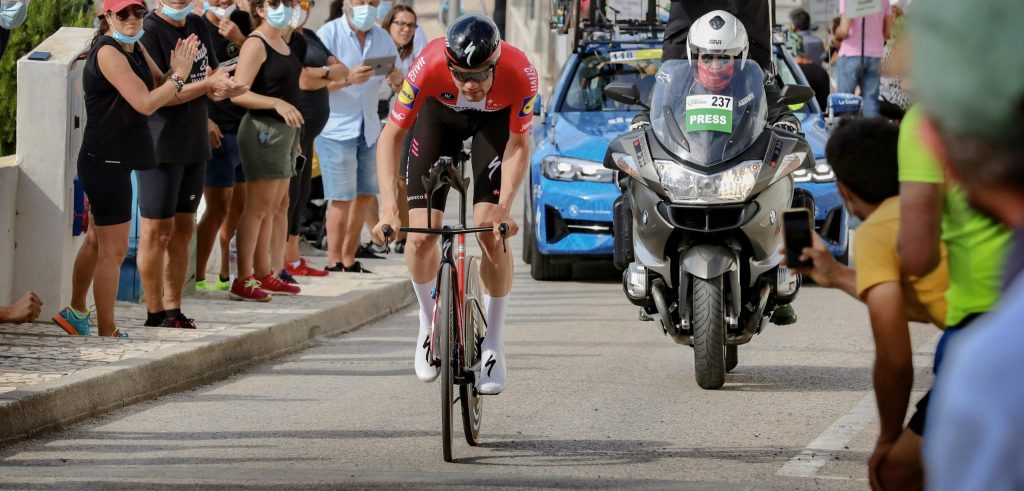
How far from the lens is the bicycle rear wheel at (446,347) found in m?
6.62

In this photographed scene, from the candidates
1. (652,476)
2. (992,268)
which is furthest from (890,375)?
(652,476)

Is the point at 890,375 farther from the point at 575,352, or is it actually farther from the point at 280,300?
the point at 280,300

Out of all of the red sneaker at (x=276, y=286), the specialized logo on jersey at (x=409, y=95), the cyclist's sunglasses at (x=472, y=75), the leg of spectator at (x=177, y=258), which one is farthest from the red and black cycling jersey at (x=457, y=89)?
the red sneaker at (x=276, y=286)

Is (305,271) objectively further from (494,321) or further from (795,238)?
(795,238)

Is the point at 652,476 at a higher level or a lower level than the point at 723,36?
lower

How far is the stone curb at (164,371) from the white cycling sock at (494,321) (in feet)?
5.89

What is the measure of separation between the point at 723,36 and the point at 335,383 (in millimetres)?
2659

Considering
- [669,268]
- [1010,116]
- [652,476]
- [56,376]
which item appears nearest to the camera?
[1010,116]

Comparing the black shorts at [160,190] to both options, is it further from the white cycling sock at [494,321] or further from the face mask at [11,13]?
the white cycling sock at [494,321]

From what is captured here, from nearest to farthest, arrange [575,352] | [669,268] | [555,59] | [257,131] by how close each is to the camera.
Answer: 1. [669,268]
2. [575,352]
3. [257,131]
4. [555,59]

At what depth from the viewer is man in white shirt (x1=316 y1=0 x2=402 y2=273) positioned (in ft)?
44.1

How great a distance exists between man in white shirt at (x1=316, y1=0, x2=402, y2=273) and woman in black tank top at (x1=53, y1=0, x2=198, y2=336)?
391 cm

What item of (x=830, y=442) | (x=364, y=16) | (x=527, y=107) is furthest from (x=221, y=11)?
(x=830, y=442)

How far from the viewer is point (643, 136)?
8.88m
